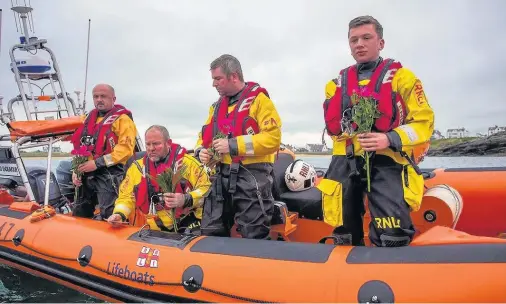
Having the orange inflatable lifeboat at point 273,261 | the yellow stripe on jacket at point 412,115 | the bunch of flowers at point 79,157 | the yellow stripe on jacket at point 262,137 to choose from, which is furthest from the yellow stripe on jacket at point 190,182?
the yellow stripe on jacket at point 412,115

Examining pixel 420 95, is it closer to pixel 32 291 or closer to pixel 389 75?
pixel 389 75

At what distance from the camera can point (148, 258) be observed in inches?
124

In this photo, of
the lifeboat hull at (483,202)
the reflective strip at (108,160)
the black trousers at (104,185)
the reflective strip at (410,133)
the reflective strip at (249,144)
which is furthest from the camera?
the black trousers at (104,185)

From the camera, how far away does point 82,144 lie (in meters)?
4.57

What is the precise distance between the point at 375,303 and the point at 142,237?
1.85 metres

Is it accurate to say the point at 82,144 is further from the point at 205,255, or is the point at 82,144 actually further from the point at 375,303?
the point at 375,303

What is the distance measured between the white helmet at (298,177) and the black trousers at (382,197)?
1.34 m

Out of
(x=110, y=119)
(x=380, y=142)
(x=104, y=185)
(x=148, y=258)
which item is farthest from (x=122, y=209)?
(x=380, y=142)

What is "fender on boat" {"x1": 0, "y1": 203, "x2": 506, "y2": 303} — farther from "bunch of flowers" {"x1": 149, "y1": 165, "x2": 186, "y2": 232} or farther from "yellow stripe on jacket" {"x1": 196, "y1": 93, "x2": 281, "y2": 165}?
"yellow stripe on jacket" {"x1": 196, "y1": 93, "x2": 281, "y2": 165}

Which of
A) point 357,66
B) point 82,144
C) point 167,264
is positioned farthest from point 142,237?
point 357,66

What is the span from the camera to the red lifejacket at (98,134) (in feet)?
14.7

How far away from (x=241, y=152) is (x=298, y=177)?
1102mm

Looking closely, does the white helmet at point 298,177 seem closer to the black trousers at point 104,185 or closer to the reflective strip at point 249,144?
the reflective strip at point 249,144

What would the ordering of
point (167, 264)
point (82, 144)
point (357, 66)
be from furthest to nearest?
point (82, 144)
point (167, 264)
point (357, 66)
